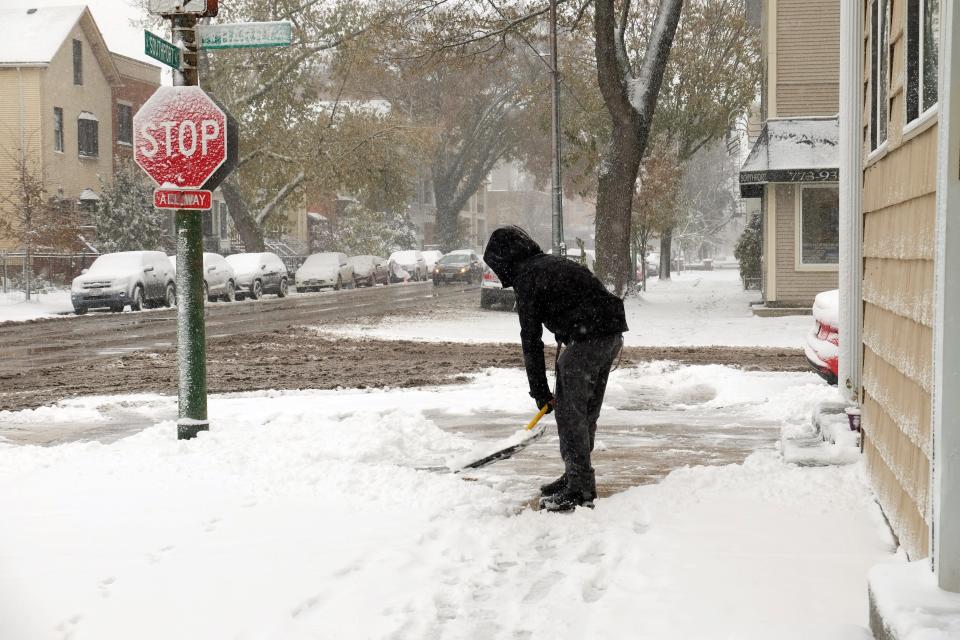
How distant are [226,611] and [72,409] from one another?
7116 mm

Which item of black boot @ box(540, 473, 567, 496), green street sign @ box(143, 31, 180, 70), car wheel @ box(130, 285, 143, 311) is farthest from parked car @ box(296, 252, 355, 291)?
black boot @ box(540, 473, 567, 496)

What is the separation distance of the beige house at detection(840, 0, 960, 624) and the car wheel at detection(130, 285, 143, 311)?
23974 millimetres

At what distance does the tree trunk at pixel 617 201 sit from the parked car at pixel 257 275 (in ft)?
49.4

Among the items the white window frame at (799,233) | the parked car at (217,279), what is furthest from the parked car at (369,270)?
the white window frame at (799,233)

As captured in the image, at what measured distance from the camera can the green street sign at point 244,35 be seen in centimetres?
834

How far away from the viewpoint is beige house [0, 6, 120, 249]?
1631 inches

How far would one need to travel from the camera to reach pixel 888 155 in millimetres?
5988

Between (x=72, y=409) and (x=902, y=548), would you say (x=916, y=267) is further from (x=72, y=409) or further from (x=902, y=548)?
(x=72, y=409)

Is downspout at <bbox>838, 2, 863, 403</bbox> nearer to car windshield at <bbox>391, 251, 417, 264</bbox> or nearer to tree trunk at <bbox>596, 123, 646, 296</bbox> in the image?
tree trunk at <bbox>596, 123, 646, 296</bbox>

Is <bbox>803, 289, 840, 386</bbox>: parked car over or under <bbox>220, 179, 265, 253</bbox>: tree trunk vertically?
under

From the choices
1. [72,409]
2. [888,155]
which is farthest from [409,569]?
[72,409]

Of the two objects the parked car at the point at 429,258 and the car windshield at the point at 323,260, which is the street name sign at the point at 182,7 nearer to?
the car windshield at the point at 323,260

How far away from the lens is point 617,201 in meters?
24.5

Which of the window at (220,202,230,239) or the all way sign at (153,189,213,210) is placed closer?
the all way sign at (153,189,213,210)
